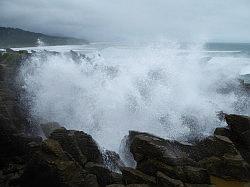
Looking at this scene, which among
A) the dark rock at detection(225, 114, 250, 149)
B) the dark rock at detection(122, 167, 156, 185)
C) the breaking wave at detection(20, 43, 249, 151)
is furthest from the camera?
the breaking wave at detection(20, 43, 249, 151)

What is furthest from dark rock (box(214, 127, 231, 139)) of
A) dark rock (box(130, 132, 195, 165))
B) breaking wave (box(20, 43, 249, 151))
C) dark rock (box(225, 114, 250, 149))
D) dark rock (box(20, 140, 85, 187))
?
dark rock (box(20, 140, 85, 187))

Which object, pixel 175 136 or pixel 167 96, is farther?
pixel 167 96

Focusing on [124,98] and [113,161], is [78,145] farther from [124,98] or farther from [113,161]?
[124,98]

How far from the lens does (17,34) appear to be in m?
84.9

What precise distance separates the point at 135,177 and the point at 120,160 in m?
1.31

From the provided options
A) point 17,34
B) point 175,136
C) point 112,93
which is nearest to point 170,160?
point 175,136

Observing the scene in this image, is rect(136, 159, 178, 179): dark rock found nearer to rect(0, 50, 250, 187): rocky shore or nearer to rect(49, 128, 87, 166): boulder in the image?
rect(0, 50, 250, 187): rocky shore

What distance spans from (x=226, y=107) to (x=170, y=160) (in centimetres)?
713

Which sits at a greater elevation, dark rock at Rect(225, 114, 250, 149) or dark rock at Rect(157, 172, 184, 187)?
dark rock at Rect(225, 114, 250, 149)

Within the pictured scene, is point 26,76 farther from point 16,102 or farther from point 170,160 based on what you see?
point 170,160

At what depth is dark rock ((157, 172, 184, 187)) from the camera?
7992mm

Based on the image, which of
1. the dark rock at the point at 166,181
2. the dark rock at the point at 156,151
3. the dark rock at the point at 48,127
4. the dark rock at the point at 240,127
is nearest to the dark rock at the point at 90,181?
the dark rock at the point at 156,151

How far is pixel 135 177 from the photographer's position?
8.48 meters

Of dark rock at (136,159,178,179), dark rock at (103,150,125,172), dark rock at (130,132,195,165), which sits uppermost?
dark rock at (130,132,195,165)
